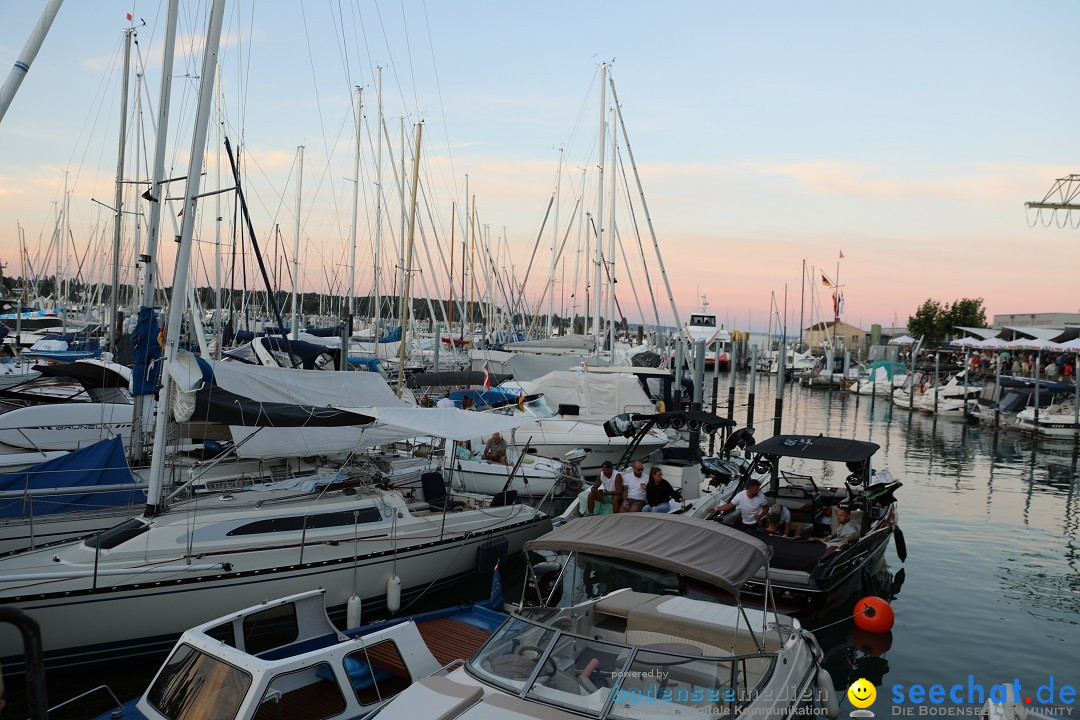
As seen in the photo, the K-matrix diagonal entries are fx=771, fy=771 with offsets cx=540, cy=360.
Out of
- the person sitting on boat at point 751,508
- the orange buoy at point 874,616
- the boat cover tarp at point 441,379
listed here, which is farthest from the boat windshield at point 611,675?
the boat cover tarp at point 441,379

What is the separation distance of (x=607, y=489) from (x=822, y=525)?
428 cm

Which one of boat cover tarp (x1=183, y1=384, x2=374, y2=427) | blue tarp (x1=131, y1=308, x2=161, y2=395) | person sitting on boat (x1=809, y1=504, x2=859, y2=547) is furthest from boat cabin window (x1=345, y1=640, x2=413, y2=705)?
person sitting on boat (x1=809, y1=504, x2=859, y2=547)

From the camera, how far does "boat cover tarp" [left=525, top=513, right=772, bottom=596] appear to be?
8055 millimetres

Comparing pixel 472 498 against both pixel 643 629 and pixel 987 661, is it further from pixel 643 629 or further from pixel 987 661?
pixel 987 661

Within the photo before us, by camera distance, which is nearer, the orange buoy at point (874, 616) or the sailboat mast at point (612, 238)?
the orange buoy at point (874, 616)

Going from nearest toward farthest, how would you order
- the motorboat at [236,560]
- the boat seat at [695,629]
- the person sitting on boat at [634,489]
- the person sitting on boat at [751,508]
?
the boat seat at [695,629] → the motorboat at [236,560] → the person sitting on boat at [751,508] → the person sitting on boat at [634,489]

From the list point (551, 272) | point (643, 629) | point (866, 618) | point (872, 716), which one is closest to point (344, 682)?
point (643, 629)

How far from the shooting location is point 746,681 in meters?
7.12

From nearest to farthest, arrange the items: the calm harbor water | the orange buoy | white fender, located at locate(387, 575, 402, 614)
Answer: the calm harbor water, white fender, located at locate(387, 575, 402, 614), the orange buoy

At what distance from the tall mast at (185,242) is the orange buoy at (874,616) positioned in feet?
36.5

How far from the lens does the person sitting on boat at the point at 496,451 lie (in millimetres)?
20375

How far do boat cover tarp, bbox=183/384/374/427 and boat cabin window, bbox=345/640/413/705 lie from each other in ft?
15.4

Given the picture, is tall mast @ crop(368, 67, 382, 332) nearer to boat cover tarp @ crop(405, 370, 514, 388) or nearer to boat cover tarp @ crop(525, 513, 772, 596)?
boat cover tarp @ crop(405, 370, 514, 388)

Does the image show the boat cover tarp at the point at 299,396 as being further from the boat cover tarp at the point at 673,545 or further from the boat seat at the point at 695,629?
the boat seat at the point at 695,629
